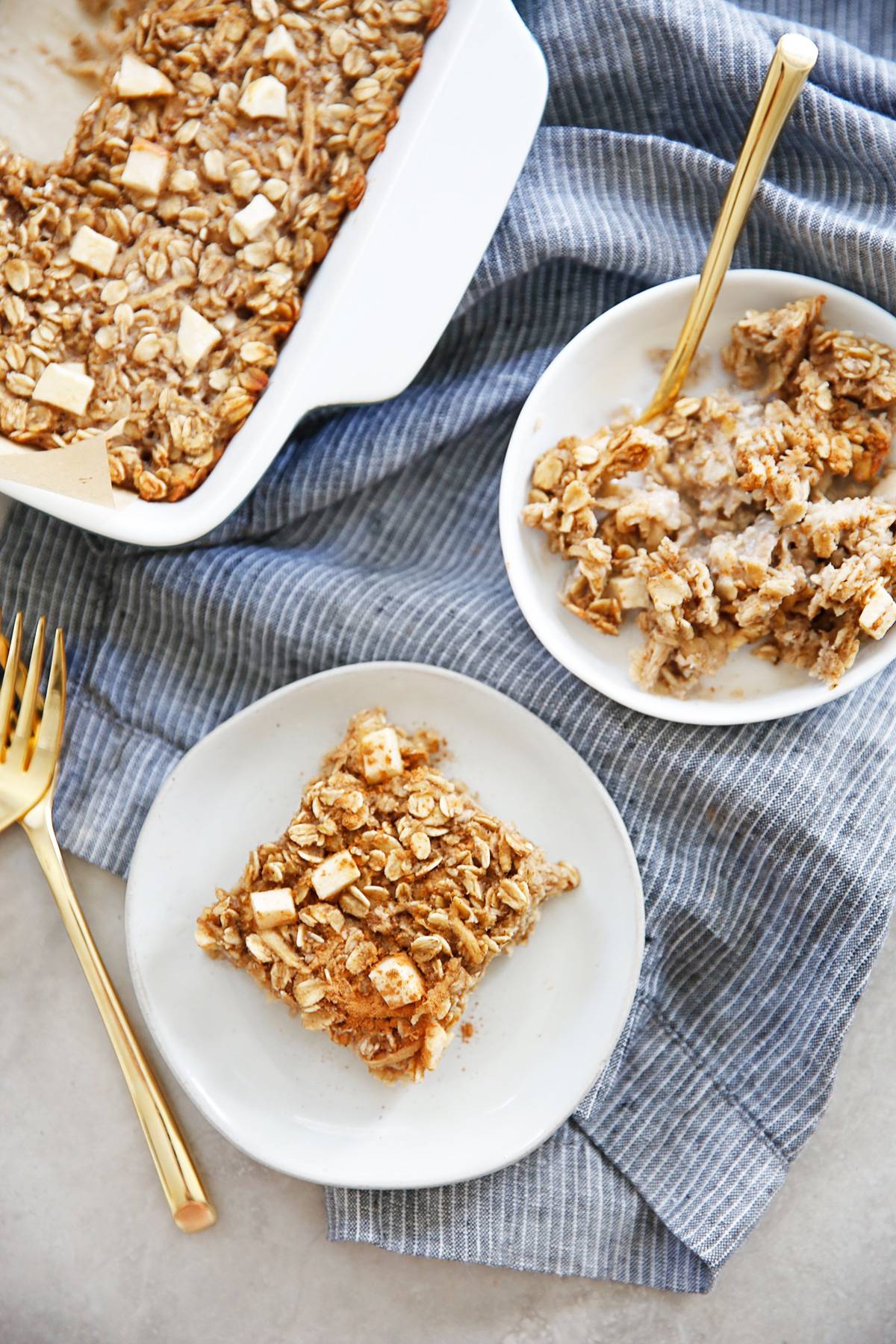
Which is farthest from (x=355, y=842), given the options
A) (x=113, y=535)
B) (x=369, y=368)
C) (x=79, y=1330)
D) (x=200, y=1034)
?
(x=79, y=1330)

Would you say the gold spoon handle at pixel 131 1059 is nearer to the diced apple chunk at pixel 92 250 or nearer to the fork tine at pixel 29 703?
the fork tine at pixel 29 703

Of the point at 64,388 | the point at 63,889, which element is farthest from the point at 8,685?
the point at 64,388

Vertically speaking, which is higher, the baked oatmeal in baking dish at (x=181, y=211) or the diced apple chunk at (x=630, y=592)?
the baked oatmeal in baking dish at (x=181, y=211)

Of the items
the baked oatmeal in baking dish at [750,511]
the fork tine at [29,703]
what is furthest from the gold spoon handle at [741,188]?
the fork tine at [29,703]

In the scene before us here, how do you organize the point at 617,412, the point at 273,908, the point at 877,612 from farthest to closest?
the point at 617,412, the point at 273,908, the point at 877,612

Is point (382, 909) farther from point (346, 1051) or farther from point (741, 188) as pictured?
point (741, 188)
